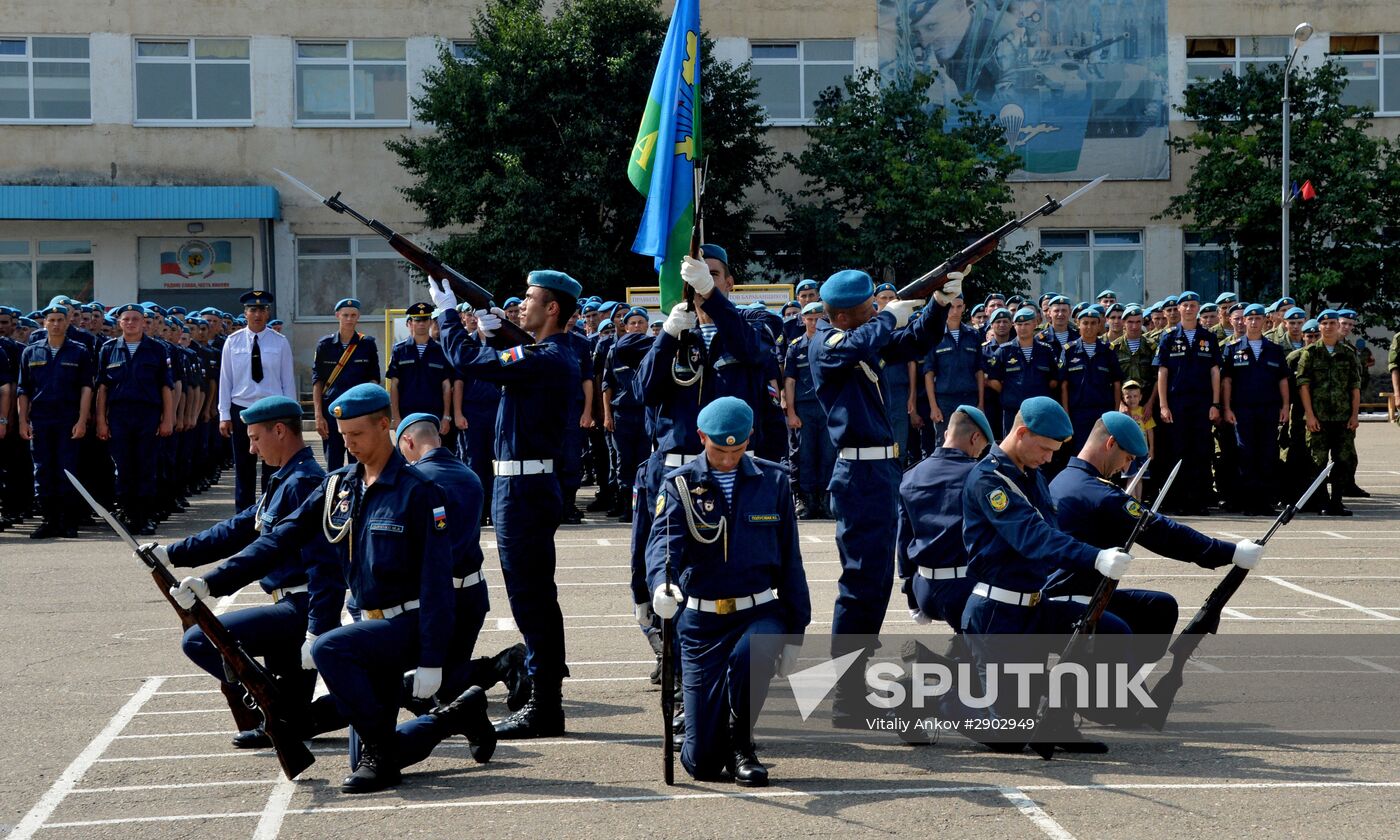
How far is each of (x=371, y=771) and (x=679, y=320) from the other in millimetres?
2692

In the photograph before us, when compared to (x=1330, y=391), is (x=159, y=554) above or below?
below

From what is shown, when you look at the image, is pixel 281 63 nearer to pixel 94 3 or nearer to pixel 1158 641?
pixel 94 3

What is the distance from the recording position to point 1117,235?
37812 millimetres

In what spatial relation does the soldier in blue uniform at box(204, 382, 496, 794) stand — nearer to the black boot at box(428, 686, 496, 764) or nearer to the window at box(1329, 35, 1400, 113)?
the black boot at box(428, 686, 496, 764)

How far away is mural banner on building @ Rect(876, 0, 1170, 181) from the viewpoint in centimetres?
3606

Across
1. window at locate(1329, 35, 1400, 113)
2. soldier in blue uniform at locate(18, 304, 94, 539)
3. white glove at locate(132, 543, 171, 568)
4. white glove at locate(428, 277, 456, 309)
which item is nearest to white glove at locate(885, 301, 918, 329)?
white glove at locate(428, 277, 456, 309)

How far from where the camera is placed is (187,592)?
673 centimetres

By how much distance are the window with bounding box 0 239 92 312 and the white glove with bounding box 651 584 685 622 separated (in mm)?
32505

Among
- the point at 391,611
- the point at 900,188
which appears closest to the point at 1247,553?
the point at 391,611

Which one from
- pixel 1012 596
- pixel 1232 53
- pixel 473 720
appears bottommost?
pixel 473 720

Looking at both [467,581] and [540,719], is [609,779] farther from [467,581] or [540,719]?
[467,581]

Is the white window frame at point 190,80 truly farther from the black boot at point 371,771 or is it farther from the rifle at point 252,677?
the black boot at point 371,771

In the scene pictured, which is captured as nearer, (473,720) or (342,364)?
(473,720)

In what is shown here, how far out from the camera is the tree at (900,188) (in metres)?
32.2
